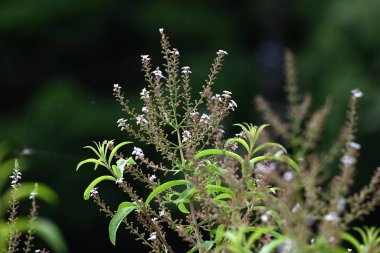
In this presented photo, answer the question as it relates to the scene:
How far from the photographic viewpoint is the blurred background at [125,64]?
10477mm

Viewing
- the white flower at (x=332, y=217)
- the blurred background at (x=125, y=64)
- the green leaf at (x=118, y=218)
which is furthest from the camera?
the blurred background at (x=125, y=64)

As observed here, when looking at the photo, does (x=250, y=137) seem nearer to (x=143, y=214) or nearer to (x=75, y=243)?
(x=143, y=214)

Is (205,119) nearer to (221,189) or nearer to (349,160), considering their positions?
(221,189)

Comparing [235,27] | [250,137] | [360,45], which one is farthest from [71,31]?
[250,137]

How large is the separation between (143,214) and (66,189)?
28.7ft

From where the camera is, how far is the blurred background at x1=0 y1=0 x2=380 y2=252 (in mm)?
10477

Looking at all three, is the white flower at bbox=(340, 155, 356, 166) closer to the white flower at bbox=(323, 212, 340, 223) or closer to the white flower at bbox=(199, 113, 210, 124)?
the white flower at bbox=(323, 212, 340, 223)

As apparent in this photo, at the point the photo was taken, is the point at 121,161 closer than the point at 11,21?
Yes

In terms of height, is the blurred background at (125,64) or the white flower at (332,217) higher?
the blurred background at (125,64)

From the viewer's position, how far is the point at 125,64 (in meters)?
12.2

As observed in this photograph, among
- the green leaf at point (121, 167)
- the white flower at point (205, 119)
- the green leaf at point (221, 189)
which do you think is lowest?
the green leaf at point (221, 189)

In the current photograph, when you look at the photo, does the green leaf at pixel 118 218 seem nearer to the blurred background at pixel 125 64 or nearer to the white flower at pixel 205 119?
the white flower at pixel 205 119

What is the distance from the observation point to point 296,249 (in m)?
1.19

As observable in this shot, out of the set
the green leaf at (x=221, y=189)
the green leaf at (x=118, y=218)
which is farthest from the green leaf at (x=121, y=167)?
the green leaf at (x=221, y=189)
